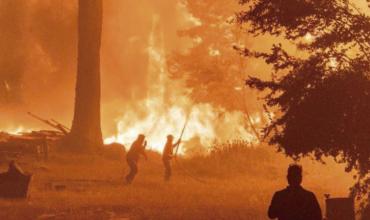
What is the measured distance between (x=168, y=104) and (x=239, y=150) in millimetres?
13108

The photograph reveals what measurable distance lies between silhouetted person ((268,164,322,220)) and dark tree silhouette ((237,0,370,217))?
3999 millimetres

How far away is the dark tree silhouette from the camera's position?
10.9m

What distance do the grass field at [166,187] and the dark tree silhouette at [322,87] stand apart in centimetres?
364

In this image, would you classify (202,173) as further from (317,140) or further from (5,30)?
(5,30)

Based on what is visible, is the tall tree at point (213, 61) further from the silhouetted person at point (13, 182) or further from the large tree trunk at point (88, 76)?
the silhouetted person at point (13, 182)

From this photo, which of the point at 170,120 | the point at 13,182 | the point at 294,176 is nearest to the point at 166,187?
the point at 13,182

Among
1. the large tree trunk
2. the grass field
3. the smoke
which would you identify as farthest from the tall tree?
the smoke

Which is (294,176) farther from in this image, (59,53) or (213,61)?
(59,53)

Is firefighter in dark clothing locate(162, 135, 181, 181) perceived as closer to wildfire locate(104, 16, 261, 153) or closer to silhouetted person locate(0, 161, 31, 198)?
silhouetted person locate(0, 161, 31, 198)

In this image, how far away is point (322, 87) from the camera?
1100cm

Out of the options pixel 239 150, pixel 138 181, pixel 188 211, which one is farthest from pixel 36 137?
pixel 188 211

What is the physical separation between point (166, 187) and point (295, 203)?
40.6 feet

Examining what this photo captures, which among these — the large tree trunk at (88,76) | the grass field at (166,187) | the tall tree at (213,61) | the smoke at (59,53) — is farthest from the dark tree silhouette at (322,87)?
the smoke at (59,53)

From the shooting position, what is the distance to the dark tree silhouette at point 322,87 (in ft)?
35.6
